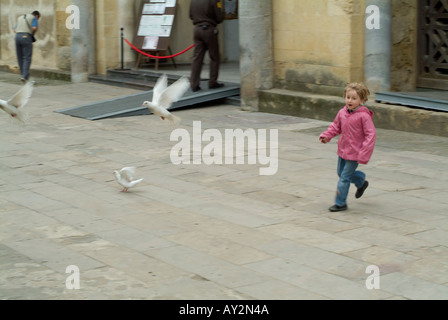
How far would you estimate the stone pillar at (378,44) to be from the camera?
11578 millimetres

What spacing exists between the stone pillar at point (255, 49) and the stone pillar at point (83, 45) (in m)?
5.58

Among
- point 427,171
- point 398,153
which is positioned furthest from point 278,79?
point 427,171

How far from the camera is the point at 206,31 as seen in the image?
45.2ft

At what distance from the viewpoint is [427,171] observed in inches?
340

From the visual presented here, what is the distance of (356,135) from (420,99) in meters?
4.28

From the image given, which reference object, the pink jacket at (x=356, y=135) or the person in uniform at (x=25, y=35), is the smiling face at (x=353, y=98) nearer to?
the pink jacket at (x=356, y=135)

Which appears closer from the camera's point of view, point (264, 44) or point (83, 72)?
point (264, 44)

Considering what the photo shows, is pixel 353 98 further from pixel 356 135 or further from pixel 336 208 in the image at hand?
pixel 336 208

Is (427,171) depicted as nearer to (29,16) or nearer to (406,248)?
(406,248)

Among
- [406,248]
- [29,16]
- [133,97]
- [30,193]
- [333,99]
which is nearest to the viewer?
[406,248]

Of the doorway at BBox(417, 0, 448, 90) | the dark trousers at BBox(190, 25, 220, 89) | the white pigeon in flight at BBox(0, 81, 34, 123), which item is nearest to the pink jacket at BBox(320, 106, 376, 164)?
the white pigeon in flight at BBox(0, 81, 34, 123)

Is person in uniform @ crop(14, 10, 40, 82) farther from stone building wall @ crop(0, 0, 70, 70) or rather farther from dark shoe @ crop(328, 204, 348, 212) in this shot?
dark shoe @ crop(328, 204, 348, 212)

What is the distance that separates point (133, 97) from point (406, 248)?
9.01 meters

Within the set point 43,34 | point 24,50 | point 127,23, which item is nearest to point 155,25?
point 127,23
